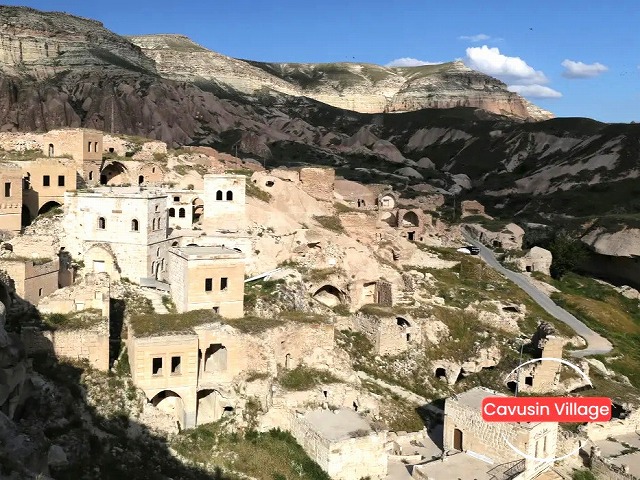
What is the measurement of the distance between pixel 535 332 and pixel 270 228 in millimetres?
15035

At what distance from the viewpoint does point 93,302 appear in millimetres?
25578

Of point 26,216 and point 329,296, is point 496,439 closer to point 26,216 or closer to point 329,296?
point 329,296

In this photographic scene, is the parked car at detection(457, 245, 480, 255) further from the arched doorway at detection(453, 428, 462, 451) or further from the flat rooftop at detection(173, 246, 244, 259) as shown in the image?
the flat rooftop at detection(173, 246, 244, 259)

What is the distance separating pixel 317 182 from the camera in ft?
140

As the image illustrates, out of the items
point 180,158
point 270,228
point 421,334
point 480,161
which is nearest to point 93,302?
point 270,228

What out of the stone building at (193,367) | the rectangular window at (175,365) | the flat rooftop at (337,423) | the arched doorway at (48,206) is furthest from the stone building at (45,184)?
the flat rooftop at (337,423)

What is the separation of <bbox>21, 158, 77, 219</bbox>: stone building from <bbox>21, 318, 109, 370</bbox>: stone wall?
1181 centimetres

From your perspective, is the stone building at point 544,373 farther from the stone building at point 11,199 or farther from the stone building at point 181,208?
the stone building at point 11,199

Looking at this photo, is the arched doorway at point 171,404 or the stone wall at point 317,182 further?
the stone wall at point 317,182

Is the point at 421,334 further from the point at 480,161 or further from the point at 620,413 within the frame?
the point at 480,161

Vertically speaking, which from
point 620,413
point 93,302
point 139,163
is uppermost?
point 139,163

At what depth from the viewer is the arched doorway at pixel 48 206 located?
33750 mm

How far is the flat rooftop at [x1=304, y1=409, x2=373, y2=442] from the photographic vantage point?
24.8 m

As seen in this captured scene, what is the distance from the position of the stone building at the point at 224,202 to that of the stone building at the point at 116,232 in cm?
440
